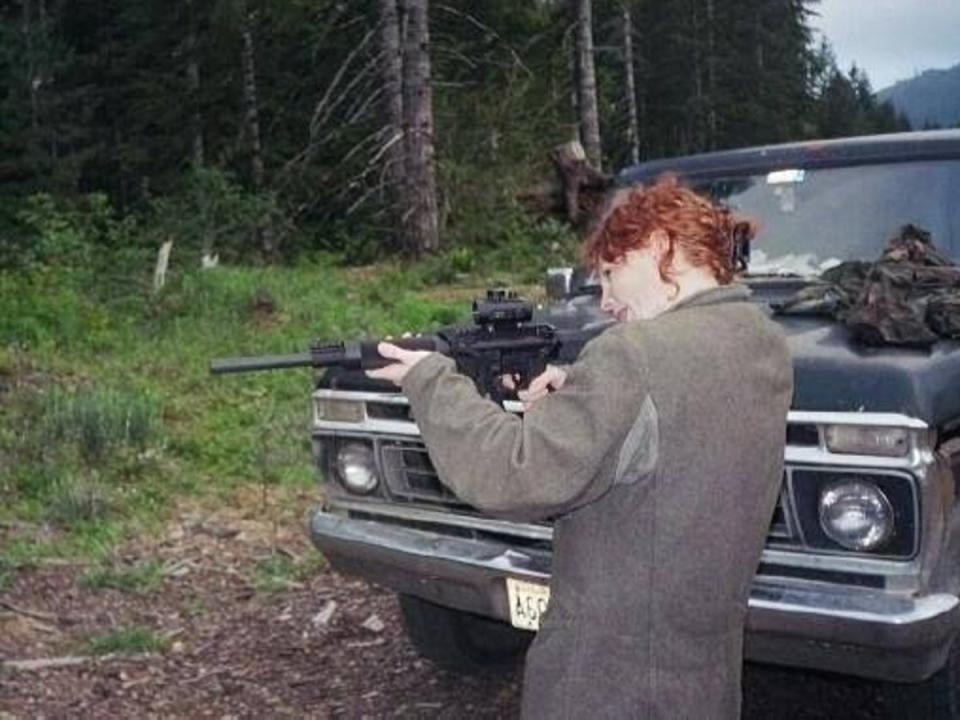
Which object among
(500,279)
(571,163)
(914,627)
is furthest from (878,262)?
(571,163)

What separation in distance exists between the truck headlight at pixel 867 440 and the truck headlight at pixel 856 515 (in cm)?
10

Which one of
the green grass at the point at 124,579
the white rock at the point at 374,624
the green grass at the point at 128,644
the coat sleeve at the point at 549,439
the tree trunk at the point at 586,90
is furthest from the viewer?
the tree trunk at the point at 586,90

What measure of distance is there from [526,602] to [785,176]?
2244mm

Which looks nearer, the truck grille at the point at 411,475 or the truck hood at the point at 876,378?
the truck hood at the point at 876,378

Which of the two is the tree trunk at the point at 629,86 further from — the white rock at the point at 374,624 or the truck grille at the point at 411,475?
the truck grille at the point at 411,475

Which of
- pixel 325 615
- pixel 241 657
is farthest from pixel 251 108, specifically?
pixel 241 657

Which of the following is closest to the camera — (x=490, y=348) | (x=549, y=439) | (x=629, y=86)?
(x=549, y=439)

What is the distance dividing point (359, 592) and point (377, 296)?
7489 mm

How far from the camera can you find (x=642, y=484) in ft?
8.20

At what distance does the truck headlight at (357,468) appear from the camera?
4836mm

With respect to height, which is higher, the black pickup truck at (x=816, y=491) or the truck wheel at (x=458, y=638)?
the black pickup truck at (x=816, y=491)

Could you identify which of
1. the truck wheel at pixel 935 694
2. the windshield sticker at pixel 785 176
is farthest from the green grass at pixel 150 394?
the truck wheel at pixel 935 694

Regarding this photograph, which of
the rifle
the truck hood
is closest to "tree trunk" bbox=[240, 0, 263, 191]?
the truck hood

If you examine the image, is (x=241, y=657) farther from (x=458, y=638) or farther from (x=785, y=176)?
(x=785, y=176)
